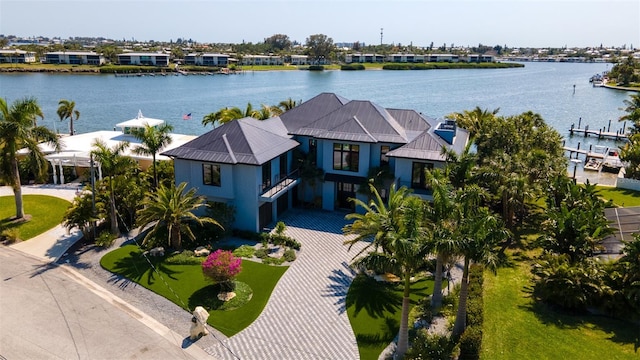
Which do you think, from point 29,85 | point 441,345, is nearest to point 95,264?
point 441,345

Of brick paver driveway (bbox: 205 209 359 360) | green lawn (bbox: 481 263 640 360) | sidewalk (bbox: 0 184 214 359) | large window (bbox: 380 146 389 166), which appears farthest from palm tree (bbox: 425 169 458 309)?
large window (bbox: 380 146 389 166)

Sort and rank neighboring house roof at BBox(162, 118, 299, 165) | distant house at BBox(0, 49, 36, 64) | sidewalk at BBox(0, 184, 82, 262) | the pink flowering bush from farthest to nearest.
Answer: distant house at BBox(0, 49, 36, 64), neighboring house roof at BBox(162, 118, 299, 165), sidewalk at BBox(0, 184, 82, 262), the pink flowering bush

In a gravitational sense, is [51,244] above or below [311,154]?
below

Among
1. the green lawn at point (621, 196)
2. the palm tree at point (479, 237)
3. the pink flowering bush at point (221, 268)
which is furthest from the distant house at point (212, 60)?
the palm tree at point (479, 237)

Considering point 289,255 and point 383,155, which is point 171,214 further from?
point 383,155

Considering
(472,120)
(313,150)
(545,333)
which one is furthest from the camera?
(472,120)

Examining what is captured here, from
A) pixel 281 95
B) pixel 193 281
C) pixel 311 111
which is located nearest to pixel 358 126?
pixel 311 111

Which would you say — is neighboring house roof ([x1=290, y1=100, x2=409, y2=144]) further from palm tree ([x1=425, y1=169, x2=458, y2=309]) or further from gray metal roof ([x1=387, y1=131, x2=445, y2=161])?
palm tree ([x1=425, y1=169, x2=458, y2=309])
